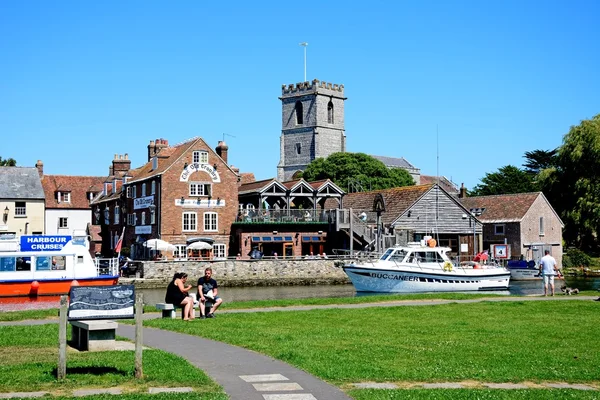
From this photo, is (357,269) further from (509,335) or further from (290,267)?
(509,335)

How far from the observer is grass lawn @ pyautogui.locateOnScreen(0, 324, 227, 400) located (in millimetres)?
11070

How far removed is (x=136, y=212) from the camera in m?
61.6

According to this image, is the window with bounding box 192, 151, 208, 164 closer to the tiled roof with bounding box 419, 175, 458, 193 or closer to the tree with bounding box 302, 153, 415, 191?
the tree with bounding box 302, 153, 415, 191

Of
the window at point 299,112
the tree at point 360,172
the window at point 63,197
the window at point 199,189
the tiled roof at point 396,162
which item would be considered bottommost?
the window at point 199,189

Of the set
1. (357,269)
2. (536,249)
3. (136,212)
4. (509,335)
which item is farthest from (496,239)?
(509,335)

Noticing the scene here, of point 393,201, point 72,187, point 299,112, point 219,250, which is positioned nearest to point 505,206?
point 393,201

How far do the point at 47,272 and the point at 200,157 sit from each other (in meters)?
19.8

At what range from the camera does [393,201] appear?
62.2m

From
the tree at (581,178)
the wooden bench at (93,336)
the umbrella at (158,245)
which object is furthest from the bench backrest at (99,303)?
the tree at (581,178)

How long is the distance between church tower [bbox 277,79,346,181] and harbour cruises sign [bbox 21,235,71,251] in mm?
85825

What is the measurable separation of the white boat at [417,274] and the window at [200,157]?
18.4 metres

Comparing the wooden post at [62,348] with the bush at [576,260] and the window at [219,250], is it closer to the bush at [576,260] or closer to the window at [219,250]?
the window at [219,250]

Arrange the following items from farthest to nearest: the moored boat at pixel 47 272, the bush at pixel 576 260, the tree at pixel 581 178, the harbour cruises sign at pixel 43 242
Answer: the bush at pixel 576 260
the tree at pixel 581 178
the harbour cruises sign at pixel 43 242
the moored boat at pixel 47 272

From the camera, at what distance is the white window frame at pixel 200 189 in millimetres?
57594
